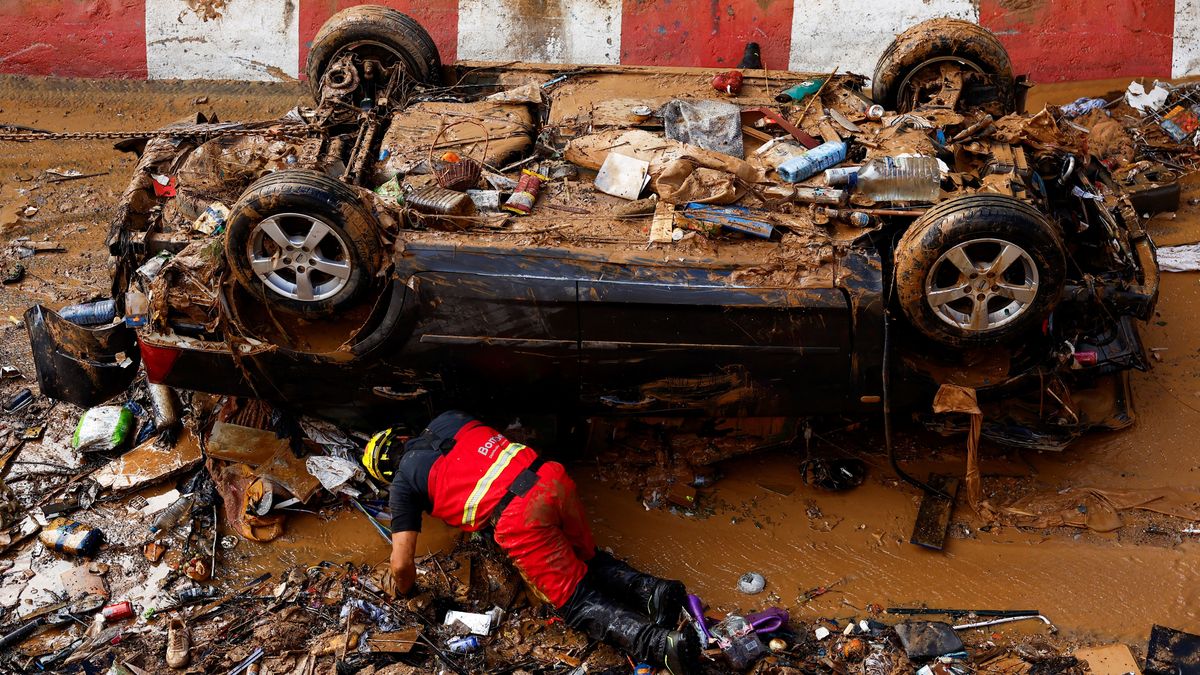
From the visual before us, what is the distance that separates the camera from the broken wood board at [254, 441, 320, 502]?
5.43 meters

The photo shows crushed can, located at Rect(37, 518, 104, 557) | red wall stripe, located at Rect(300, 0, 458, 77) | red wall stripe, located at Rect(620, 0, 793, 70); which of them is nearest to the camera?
crushed can, located at Rect(37, 518, 104, 557)

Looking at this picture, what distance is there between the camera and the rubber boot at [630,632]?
4.46 metres

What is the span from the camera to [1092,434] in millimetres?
5605

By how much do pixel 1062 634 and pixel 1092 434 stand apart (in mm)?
1355

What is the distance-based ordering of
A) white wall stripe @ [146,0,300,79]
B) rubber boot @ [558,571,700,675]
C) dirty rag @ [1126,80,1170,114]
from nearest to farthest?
rubber boot @ [558,571,700,675] → dirty rag @ [1126,80,1170,114] → white wall stripe @ [146,0,300,79]

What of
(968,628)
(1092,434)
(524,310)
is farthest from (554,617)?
(1092,434)

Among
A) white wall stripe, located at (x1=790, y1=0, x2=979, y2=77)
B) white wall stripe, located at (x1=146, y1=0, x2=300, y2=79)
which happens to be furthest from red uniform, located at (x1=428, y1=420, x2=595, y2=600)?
white wall stripe, located at (x1=146, y1=0, x2=300, y2=79)

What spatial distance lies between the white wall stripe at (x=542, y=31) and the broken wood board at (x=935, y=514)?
4328mm

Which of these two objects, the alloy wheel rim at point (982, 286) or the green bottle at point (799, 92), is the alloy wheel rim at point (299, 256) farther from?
the green bottle at point (799, 92)

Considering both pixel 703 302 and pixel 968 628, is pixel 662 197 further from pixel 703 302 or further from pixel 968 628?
pixel 968 628

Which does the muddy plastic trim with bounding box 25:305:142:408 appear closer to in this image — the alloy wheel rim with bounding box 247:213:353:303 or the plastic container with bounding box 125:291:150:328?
the plastic container with bounding box 125:291:150:328

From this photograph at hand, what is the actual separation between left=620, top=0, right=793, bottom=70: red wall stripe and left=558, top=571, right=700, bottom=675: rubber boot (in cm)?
471

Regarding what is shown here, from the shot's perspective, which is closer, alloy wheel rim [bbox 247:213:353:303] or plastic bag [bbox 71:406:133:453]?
alloy wheel rim [bbox 247:213:353:303]

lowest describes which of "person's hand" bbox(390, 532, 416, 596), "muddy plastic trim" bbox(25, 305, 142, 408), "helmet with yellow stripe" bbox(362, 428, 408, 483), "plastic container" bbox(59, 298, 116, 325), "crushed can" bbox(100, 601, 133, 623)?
"crushed can" bbox(100, 601, 133, 623)
